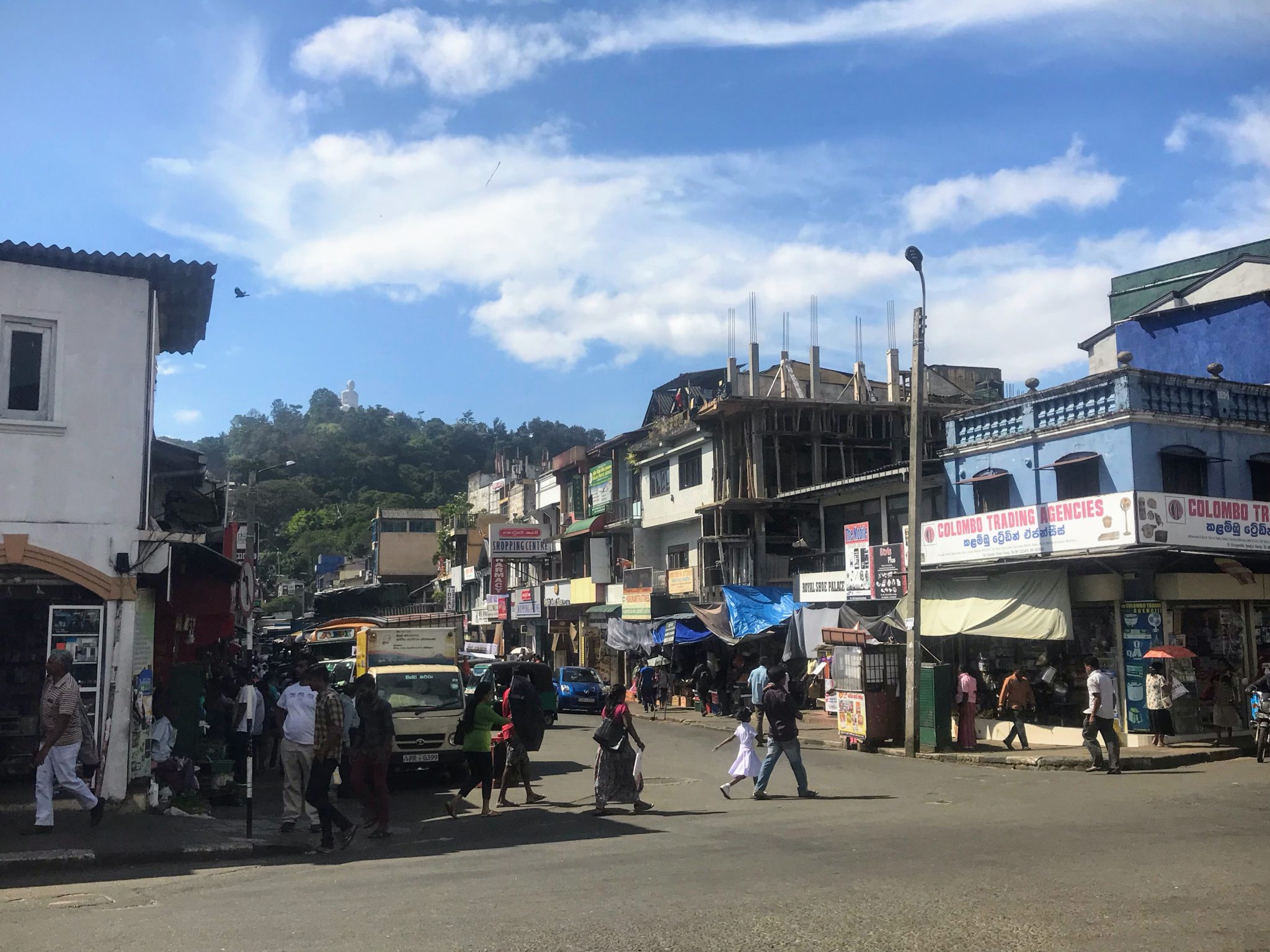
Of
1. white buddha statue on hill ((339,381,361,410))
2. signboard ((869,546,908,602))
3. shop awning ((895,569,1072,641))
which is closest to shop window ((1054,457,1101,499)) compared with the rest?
shop awning ((895,569,1072,641))

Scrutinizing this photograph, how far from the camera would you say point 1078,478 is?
76.2ft

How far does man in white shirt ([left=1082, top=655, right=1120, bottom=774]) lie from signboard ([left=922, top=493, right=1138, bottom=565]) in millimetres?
3260

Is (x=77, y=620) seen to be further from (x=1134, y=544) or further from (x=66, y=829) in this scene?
(x=1134, y=544)

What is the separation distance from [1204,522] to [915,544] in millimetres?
5388

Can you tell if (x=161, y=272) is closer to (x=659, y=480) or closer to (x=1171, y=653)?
(x=1171, y=653)

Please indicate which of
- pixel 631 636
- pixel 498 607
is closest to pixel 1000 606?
pixel 631 636

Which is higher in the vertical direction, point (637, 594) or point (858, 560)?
point (858, 560)

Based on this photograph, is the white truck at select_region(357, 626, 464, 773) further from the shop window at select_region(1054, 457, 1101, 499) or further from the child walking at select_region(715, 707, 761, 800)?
the shop window at select_region(1054, 457, 1101, 499)

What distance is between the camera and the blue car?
37562mm

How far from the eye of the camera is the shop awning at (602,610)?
4653 centimetres

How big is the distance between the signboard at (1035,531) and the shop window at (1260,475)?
2295mm

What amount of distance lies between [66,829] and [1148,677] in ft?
58.2

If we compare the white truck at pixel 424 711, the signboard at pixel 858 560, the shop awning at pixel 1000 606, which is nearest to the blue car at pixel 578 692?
the signboard at pixel 858 560

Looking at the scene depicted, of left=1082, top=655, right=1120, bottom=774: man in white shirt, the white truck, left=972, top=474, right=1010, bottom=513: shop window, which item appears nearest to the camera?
the white truck
